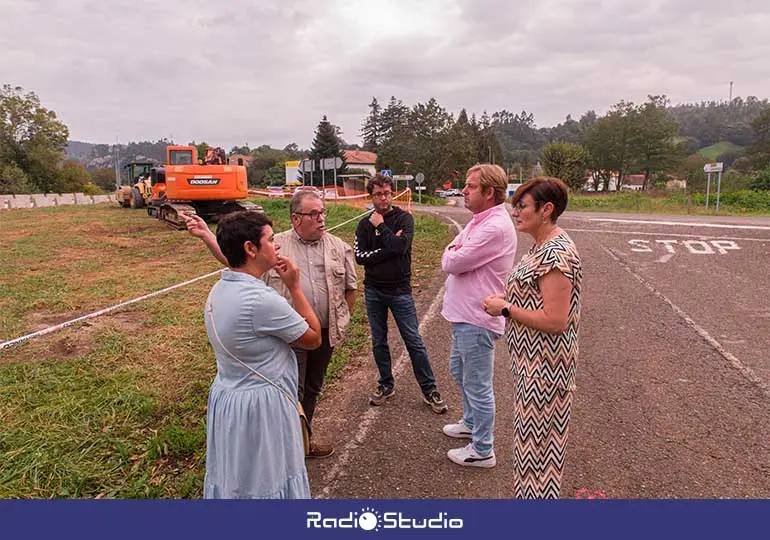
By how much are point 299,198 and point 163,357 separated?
316cm

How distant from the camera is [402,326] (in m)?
4.03

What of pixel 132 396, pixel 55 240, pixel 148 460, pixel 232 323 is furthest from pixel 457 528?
pixel 55 240

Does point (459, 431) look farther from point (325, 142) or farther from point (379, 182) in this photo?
point (325, 142)

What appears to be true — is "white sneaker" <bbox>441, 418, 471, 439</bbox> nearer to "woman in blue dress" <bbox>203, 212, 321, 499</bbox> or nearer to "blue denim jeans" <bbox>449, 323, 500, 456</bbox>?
"blue denim jeans" <bbox>449, 323, 500, 456</bbox>

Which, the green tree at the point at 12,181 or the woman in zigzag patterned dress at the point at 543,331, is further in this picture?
the green tree at the point at 12,181

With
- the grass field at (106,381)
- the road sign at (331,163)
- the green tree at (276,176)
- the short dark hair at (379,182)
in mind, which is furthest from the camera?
the green tree at (276,176)

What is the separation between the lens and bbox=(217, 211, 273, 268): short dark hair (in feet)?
6.91

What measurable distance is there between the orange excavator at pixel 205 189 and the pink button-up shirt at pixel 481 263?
496 inches

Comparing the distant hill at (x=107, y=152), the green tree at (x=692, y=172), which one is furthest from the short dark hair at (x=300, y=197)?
the distant hill at (x=107, y=152)

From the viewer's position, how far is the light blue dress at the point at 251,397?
80.0 inches

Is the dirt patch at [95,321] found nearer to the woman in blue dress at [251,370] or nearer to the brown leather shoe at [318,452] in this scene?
the brown leather shoe at [318,452]

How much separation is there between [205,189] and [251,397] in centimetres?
1513

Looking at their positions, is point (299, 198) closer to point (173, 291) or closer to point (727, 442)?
point (727, 442)

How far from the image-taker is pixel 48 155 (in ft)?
168
